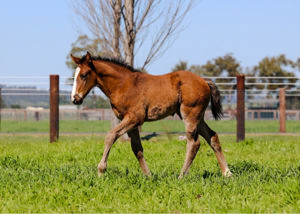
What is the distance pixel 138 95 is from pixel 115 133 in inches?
27.2

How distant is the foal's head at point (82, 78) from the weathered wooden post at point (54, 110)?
22.9 feet

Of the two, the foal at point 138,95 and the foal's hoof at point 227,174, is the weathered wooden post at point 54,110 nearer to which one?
the foal at point 138,95

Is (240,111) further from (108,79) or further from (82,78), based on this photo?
(82,78)

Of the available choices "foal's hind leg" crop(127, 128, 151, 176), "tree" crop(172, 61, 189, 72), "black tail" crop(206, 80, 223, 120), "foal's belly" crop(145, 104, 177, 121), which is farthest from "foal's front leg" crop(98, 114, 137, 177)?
"tree" crop(172, 61, 189, 72)

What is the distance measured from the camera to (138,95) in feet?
20.8

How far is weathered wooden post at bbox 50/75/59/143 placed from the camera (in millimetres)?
12867

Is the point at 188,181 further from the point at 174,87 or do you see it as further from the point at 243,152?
the point at 243,152

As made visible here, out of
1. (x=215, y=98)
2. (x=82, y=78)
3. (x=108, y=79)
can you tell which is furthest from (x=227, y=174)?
(x=82, y=78)

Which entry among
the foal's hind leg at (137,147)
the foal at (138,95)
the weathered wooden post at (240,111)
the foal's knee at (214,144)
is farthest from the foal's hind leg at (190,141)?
the weathered wooden post at (240,111)

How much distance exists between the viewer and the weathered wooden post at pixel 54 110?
12.9 m

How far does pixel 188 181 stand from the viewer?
19.3ft

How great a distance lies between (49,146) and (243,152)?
4976mm

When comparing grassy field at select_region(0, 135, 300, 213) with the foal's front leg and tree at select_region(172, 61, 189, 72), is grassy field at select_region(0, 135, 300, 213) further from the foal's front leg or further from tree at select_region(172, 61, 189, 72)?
tree at select_region(172, 61, 189, 72)

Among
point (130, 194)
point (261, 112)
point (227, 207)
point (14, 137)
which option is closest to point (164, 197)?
point (130, 194)
